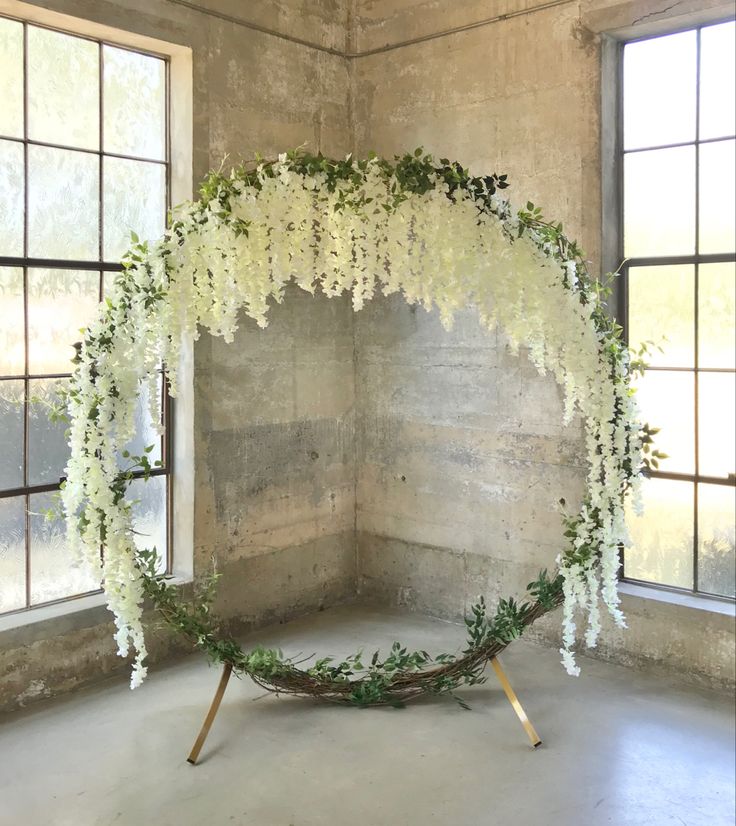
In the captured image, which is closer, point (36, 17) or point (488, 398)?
point (36, 17)

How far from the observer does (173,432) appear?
5.01m

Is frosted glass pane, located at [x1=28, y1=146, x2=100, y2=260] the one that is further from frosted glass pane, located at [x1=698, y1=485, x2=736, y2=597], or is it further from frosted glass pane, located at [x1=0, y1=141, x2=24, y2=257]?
frosted glass pane, located at [x1=698, y1=485, x2=736, y2=597]

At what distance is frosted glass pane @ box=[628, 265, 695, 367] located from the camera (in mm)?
4539

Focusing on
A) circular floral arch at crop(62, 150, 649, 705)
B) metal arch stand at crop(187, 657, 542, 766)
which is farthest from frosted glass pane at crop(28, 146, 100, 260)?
metal arch stand at crop(187, 657, 542, 766)

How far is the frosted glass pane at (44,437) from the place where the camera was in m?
4.36

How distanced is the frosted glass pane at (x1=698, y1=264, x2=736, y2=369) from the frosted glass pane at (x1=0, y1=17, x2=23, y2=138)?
3.53 meters

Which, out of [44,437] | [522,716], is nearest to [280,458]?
[44,437]

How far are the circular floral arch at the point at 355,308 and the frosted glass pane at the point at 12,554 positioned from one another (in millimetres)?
848

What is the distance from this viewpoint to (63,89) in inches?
174

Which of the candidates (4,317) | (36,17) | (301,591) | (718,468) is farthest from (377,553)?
(36,17)

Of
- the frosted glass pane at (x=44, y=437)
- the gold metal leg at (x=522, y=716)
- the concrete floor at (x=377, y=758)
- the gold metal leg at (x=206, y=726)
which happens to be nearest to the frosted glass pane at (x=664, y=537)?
the concrete floor at (x=377, y=758)

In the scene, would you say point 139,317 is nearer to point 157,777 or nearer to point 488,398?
point 157,777

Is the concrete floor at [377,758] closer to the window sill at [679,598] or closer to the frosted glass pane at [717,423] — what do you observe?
the window sill at [679,598]

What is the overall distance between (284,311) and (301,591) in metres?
1.82
